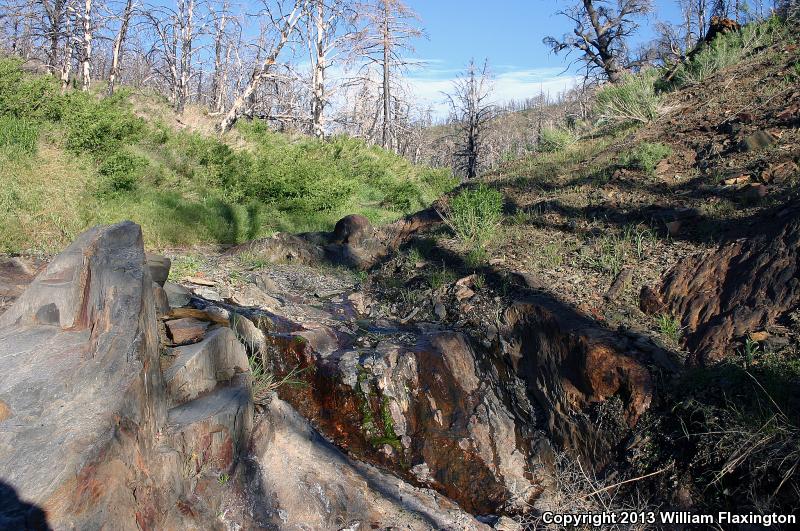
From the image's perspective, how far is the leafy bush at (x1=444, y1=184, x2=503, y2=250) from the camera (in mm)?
7070

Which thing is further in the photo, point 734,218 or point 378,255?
point 378,255

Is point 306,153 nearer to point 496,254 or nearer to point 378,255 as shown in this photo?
point 378,255

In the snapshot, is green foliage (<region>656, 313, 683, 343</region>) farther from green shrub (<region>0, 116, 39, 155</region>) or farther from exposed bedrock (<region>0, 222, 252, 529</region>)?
green shrub (<region>0, 116, 39, 155</region>)

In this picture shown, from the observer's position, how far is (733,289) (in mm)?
4578

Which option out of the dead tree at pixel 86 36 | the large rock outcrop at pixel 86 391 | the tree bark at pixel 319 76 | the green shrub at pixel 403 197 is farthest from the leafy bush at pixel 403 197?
the large rock outcrop at pixel 86 391

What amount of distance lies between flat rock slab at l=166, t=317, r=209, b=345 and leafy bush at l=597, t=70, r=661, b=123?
27.4ft

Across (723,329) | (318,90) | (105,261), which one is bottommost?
(723,329)

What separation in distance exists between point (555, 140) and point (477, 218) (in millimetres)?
4835

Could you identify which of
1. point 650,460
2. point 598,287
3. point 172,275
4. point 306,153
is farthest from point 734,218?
point 306,153

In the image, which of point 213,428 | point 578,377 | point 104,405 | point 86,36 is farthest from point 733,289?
point 86,36

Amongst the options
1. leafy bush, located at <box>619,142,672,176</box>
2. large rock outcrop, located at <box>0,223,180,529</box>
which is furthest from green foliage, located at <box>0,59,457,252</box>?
leafy bush, located at <box>619,142,672,176</box>

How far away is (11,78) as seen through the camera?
10.1 m

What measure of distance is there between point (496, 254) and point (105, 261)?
4.24 meters

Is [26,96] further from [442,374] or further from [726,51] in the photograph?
[726,51]
